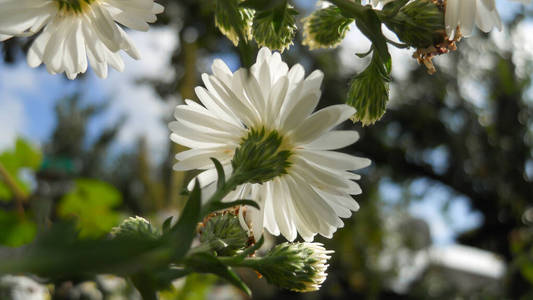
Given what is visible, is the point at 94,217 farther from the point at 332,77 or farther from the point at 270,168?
the point at 332,77

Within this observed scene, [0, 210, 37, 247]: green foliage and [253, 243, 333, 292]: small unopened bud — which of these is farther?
[0, 210, 37, 247]: green foliage

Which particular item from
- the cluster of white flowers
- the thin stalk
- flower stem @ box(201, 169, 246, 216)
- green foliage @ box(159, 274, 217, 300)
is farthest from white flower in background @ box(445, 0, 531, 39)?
green foliage @ box(159, 274, 217, 300)

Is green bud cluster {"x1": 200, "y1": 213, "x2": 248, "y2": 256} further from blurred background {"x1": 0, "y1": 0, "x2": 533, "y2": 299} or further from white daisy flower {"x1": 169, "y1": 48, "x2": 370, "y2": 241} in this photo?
blurred background {"x1": 0, "y1": 0, "x2": 533, "y2": 299}

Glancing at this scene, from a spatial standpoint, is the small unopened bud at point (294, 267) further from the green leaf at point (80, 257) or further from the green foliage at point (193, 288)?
the green foliage at point (193, 288)

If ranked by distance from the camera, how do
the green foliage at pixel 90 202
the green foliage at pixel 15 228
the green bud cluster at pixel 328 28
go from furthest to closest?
1. the green foliage at pixel 90 202
2. the green foliage at pixel 15 228
3. the green bud cluster at pixel 328 28

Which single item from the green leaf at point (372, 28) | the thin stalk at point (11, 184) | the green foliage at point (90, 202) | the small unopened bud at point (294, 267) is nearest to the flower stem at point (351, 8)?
the green leaf at point (372, 28)

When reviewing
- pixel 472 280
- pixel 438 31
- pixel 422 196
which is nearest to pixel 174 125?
pixel 438 31
